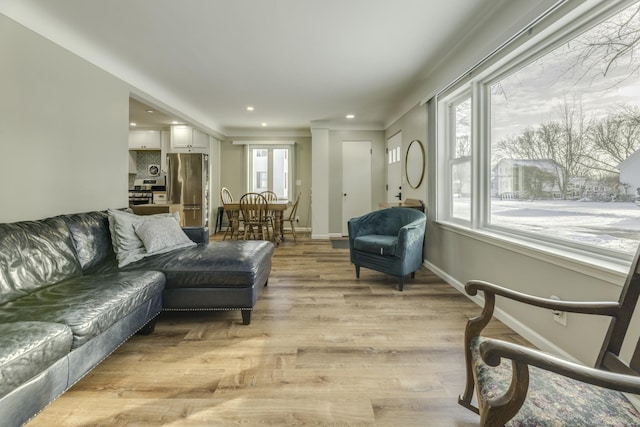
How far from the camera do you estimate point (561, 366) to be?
67 cm

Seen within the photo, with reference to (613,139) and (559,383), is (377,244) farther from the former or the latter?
(559,383)

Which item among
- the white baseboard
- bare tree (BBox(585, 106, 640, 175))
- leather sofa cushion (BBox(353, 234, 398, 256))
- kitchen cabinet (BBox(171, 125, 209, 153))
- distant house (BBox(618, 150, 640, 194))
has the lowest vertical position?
the white baseboard

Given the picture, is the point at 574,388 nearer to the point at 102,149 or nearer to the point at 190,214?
the point at 102,149

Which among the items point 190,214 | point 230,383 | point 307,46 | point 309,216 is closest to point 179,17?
point 307,46

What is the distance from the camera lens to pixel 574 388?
850 millimetres

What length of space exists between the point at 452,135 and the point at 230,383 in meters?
3.16

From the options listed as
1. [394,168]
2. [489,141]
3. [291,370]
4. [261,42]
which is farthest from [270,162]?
[291,370]

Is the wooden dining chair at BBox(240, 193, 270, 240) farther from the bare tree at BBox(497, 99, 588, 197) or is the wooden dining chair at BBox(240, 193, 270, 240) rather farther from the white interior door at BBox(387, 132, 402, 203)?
the bare tree at BBox(497, 99, 588, 197)

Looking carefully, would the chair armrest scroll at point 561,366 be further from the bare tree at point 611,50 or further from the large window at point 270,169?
the large window at point 270,169

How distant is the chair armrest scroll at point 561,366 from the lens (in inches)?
24.7

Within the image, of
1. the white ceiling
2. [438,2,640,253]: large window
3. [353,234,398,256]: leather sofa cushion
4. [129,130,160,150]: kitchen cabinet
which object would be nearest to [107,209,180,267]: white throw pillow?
the white ceiling

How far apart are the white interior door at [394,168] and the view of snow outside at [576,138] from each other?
2.36m

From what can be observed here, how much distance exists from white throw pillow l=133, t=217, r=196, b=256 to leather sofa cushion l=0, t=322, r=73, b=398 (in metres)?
1.09

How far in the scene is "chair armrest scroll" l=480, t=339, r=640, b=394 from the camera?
2.06 feet
